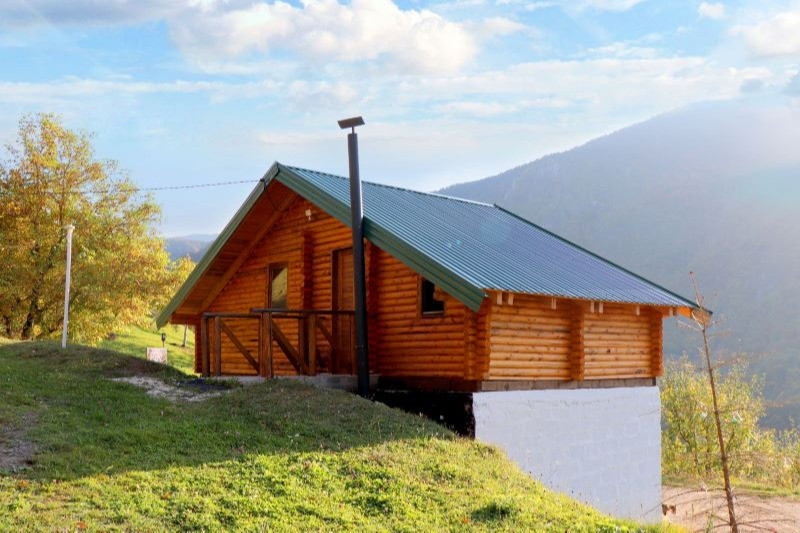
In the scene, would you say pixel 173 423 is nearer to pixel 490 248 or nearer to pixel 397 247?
pixel 397 247

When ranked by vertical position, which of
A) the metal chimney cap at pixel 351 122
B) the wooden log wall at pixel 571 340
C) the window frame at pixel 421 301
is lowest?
the wooden log wall at pixel 571 340

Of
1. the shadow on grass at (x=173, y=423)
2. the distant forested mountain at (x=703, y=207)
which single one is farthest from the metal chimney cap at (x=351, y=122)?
the distant forested mountain at (x=703, y=207)

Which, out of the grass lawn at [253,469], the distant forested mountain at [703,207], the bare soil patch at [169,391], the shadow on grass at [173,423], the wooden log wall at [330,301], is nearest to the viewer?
the grass lawn at [253,469]

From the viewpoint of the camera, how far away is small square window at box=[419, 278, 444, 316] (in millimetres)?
16016

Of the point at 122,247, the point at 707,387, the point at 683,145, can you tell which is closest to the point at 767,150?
the point at 683,145

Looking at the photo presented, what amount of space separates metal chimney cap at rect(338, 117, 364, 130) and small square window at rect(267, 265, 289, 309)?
437cm

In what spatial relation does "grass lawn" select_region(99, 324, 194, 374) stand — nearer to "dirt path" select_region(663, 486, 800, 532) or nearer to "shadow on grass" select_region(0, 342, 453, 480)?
"shadow on grass" select_region(0, 342, 453, 480)

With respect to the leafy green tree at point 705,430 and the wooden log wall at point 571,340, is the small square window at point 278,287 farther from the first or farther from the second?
the leafy green tree at point 705,430

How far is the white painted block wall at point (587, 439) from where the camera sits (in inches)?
595

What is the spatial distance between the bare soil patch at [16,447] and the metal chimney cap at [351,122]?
8.11m

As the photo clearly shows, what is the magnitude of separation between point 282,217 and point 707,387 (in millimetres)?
24552

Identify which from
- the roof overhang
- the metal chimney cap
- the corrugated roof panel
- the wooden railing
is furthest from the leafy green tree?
the metal chimney cap

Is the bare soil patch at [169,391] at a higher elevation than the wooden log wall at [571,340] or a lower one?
lower

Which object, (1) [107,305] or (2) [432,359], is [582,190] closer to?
(1) [107,305]
